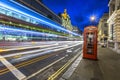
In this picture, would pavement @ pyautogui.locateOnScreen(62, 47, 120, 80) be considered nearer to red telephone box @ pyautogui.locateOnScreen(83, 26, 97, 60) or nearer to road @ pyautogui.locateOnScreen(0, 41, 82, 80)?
road @ pyautogui.locateOnScreen(0, 41, 82, 80)

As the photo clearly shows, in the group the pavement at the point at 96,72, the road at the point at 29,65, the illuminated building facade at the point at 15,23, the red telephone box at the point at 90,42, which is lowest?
the pavement at the point at 96,72

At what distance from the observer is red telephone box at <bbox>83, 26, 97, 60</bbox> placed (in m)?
14.3

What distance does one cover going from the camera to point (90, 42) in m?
14.7

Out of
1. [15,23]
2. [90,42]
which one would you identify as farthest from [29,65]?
[15,23]

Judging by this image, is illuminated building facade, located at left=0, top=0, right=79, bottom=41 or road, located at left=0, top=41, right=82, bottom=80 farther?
illuminated building facade, located at left=0, top=0, right=79, bottom=41

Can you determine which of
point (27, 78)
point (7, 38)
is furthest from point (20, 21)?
point (27, 78)

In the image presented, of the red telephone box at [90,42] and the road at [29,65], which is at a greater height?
the red telephone box at [90,42]

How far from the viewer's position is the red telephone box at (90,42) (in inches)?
564

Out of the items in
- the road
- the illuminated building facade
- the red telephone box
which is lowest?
the road

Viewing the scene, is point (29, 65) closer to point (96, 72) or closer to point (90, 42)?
point (96, 72)

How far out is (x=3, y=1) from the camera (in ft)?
75.8

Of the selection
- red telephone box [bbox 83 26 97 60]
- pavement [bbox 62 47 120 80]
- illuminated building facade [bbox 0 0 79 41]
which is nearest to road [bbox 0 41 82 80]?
pavement [bbox 62 47 120 80]

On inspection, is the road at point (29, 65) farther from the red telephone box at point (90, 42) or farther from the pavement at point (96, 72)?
the red telephone box at point (90, 42)

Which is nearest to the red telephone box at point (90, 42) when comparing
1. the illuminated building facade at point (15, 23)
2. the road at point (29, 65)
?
the road at point (29, 65)
